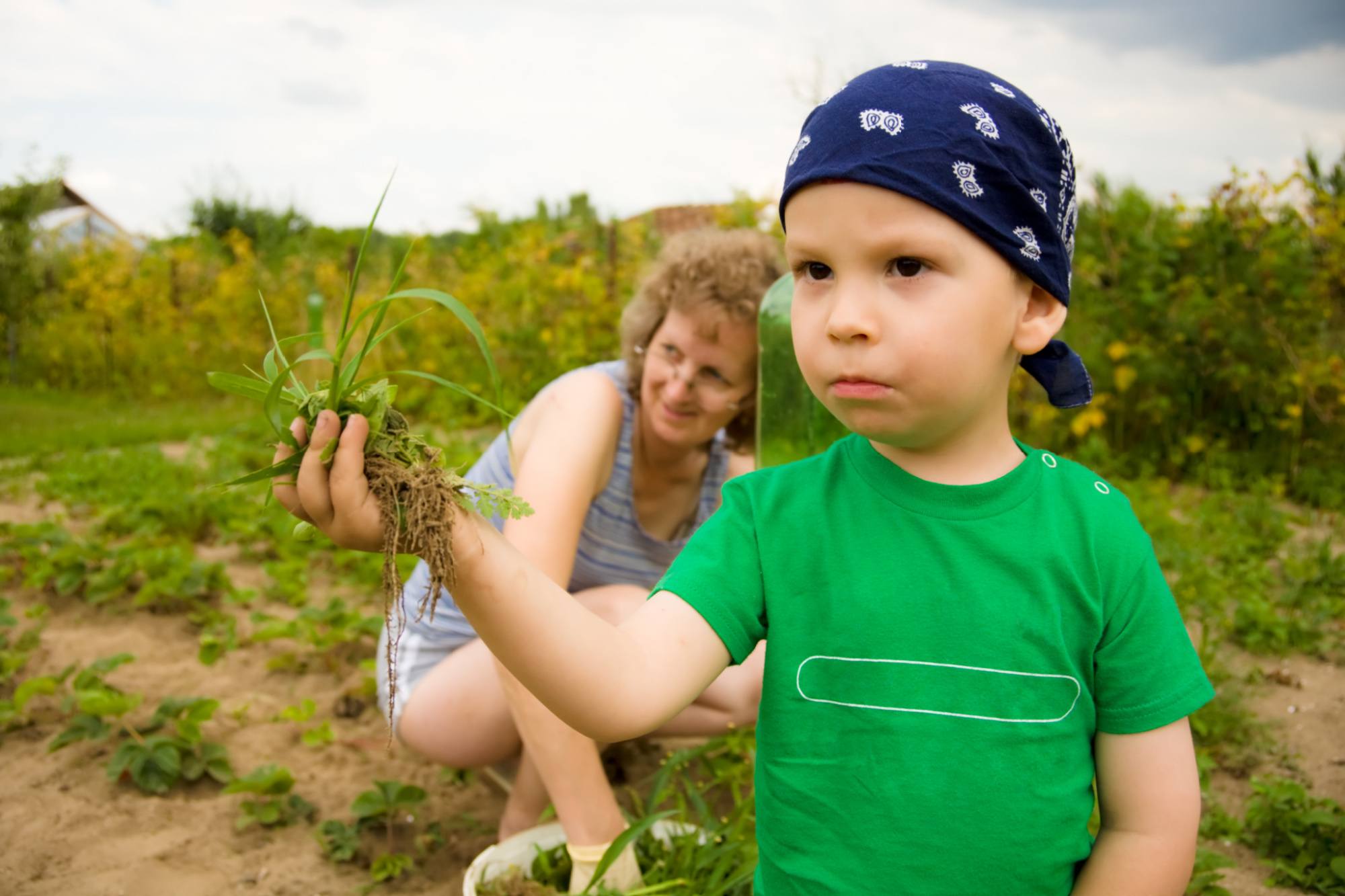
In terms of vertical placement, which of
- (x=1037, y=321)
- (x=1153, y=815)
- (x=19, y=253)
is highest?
(x=19, y=253)

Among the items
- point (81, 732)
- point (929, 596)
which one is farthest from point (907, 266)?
point (81, 732)

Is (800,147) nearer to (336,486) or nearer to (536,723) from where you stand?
(336,486)

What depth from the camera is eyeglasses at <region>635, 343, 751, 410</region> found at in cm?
242

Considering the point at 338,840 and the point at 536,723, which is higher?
the point at 536,723

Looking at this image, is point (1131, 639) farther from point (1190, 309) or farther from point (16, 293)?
point (16, 293)

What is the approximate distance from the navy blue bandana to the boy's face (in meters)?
0.02

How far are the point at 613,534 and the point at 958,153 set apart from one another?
5.71ft

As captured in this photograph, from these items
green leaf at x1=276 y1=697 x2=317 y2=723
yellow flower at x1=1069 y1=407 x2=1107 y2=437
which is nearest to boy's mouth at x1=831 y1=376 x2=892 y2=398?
green leaf at x1=276 y1=697 x2=317 y2=723

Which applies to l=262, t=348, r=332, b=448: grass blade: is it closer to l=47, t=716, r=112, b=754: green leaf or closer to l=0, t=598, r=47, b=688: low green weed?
l=47, t=716, r=112, b=754: green leaf

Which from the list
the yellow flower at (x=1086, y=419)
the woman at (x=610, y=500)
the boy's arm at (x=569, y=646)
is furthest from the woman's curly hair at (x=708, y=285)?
the yellow flower at (x=1086, y=419)

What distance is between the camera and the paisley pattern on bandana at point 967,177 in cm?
112

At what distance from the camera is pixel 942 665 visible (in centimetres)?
122

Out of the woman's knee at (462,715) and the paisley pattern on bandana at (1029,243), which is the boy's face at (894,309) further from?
the woman's knee at (462,715)

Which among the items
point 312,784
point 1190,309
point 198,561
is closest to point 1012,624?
point 312,784
